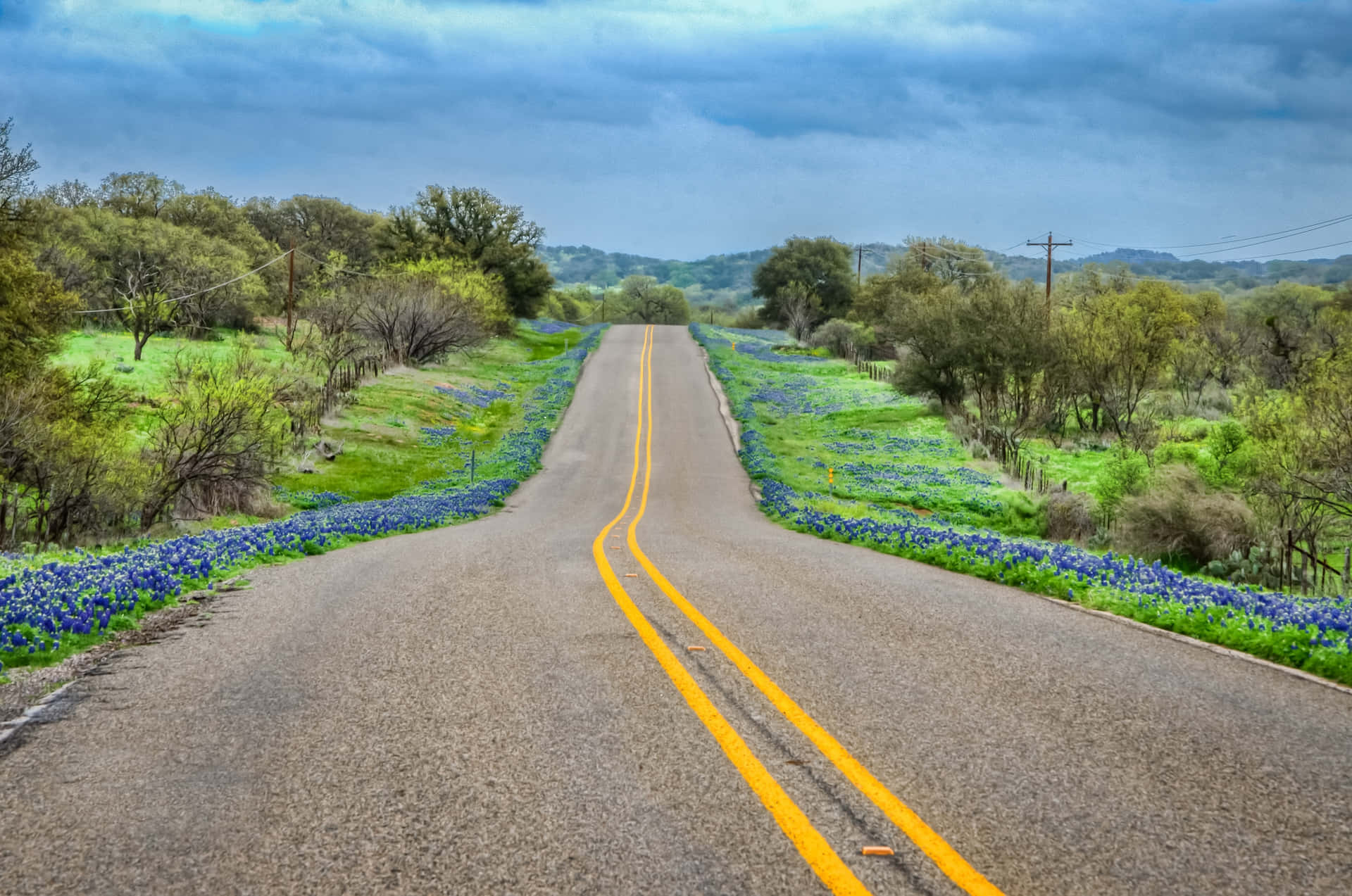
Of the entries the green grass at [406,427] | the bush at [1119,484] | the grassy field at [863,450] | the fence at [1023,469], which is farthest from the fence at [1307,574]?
the green grass at [406,427]

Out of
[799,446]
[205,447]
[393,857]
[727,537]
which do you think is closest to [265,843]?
[393,857]

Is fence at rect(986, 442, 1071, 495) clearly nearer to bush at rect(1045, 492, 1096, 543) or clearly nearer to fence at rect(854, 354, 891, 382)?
bush at rect(1045, 492, 1096, 543)

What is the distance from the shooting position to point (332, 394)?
4269 cm

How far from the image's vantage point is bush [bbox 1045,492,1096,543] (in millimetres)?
25781

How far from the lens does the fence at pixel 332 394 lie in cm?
3547

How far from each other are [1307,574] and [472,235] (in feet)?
248

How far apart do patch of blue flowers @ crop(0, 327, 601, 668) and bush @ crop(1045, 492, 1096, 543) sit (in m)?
16.8

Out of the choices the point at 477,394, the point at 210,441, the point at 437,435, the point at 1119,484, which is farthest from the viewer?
the point at 477,394

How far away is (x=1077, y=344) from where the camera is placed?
39531 millimetres

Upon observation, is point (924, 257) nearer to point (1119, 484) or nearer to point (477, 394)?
point (477, 394)

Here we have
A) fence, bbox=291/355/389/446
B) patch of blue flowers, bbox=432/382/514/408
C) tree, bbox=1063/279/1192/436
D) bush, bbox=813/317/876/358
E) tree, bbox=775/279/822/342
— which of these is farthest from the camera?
tree, bbox=775/279/822/342

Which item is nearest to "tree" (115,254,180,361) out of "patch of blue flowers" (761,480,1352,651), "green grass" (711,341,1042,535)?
"green grass" (711,341,1042,535)

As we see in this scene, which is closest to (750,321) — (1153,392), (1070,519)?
(1153,392)

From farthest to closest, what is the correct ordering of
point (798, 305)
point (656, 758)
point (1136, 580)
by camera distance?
1. point (798, 305)
2. point (1136, 580)
3. point (656, 758)
